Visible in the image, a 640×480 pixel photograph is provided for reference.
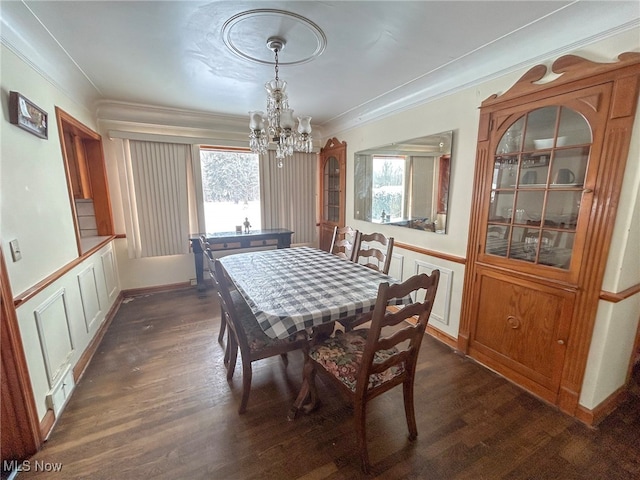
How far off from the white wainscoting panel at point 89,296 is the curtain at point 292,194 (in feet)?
7.12

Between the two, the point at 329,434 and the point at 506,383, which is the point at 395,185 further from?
the point at 329,434

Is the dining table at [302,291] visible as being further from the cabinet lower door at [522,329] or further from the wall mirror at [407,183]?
the wall mirror at [407,183]

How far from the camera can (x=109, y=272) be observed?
315 cm

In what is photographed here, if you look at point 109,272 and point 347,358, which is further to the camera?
point 109,272

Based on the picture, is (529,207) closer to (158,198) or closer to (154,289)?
(158,198)

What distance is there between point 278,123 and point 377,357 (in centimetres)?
162

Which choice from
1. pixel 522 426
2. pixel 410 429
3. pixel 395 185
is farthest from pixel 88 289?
pixel 522 426

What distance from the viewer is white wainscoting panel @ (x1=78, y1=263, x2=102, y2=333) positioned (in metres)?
2.31

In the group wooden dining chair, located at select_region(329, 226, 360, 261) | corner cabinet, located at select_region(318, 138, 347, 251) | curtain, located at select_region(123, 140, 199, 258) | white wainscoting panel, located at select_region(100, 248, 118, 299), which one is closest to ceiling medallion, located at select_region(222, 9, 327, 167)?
wooden dining chair, located at select_region(329, 226, 360, 261)

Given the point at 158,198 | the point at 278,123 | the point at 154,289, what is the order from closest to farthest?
1. the point at 278,123
2. the point at 158,198
3. the point at 154,289

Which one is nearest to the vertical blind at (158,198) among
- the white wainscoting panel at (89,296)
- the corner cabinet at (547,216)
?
the white wainscoting panel at (89,296)

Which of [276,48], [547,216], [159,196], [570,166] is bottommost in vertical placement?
[547,216]

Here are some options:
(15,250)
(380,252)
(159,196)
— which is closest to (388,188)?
(380,252)

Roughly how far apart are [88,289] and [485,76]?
371 centimetres
